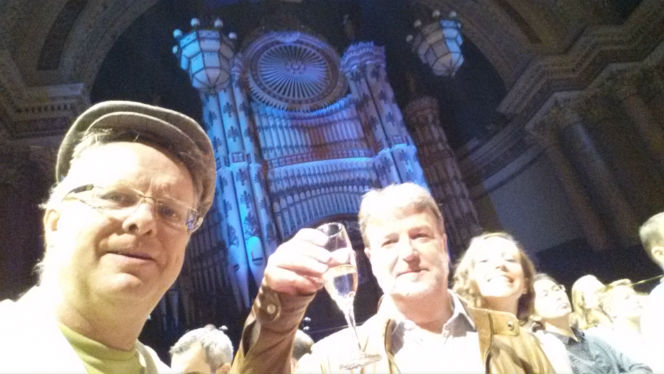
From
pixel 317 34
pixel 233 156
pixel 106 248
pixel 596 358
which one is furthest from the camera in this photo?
pixel 317 34

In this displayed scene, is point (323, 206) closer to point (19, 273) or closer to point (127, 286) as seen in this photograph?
point (19, 273)

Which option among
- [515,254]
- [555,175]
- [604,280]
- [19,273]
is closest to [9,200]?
[19,273]

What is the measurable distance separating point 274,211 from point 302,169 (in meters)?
1.21

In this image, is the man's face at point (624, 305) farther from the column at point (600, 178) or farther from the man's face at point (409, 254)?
the column at point (600, 178)

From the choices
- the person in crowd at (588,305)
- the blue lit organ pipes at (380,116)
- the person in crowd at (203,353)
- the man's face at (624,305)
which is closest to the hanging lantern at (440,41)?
the blue lit organ pipes at (380,116)

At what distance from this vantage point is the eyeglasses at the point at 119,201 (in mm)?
1007

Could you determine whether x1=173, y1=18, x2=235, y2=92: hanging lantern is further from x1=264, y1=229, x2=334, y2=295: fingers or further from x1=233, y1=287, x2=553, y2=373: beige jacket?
x1=264, y1=229, x2=334, y2=295: fingers

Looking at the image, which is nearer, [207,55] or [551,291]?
[551,291]

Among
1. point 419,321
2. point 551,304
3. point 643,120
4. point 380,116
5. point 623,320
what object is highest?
point 380,116

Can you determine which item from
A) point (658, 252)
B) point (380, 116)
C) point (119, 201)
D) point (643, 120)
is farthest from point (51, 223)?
point (380, 116)

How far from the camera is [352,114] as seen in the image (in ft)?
34.6

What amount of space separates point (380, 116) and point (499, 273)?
330 inches

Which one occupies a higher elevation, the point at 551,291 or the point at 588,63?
the point at 588,63

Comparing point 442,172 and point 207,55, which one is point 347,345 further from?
point 442,172
